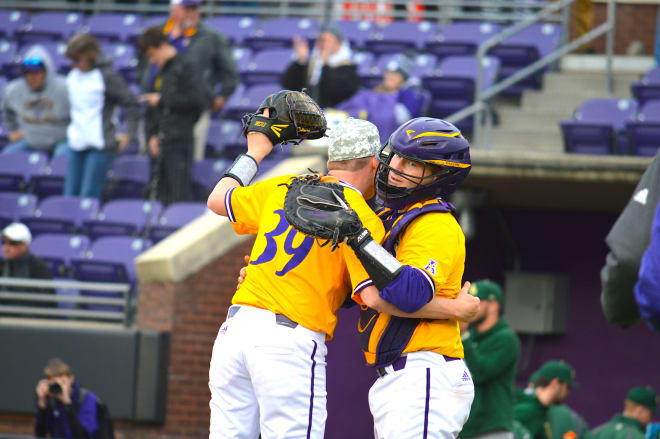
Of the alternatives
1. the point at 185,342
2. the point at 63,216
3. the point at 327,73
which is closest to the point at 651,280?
the point at 185,342

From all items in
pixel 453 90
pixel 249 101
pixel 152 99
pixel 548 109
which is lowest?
pixel 152 99

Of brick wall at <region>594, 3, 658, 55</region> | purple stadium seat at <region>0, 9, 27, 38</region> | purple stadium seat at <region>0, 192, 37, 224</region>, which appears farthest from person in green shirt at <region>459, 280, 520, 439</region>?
purple stadium seat at <region>0, 9, 27, 38</region>

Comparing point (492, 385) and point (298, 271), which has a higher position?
point (298, 271)

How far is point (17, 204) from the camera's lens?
11.1 m

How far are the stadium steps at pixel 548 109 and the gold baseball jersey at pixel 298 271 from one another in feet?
21.6

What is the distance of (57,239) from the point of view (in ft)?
33.9

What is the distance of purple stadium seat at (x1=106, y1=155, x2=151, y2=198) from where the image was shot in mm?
11219

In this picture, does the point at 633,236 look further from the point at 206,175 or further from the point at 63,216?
the point at 63,216

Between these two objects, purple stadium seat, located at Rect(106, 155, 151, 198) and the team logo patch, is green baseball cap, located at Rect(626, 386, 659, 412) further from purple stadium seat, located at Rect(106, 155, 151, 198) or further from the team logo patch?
purple stadium seat, located at Rect(106, 155, 151, 198)

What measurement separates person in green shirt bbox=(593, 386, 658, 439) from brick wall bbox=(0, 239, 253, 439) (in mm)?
3072

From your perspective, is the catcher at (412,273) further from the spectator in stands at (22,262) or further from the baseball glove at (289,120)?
the spectator in stands at (22,262)

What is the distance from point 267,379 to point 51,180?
25.3 ft

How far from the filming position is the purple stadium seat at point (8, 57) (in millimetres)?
13720

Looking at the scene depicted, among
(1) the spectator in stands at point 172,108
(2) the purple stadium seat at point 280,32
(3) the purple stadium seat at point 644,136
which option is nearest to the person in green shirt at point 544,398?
(3) the purple stadium seat at point 644,136
